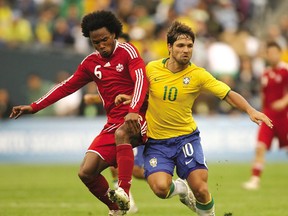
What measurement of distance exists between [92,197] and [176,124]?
4826mm

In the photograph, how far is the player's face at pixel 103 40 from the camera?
10680 millimetres

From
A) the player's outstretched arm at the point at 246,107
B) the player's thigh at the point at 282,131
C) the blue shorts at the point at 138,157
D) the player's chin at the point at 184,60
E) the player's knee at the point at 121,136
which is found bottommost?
the player's thigh at the point at 282,131

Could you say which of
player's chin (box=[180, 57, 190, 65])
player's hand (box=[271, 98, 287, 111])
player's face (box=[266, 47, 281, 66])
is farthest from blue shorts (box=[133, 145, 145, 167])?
player's face (box=[266, 47, 281, 66])

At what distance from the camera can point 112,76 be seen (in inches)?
427

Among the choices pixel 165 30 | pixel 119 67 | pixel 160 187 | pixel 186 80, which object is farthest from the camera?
pixel 165 30

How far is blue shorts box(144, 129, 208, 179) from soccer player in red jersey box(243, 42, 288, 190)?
20.1ft

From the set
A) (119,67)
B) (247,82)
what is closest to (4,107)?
(247,82)

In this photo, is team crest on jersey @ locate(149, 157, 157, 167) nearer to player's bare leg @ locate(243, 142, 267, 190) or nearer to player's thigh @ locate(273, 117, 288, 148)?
player's bare leg @ locate(243, 142, 267, 190)

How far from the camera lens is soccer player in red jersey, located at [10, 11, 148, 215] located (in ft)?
34.5

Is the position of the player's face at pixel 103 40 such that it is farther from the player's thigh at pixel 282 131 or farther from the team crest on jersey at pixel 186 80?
the player's thigh at pixel 282 131

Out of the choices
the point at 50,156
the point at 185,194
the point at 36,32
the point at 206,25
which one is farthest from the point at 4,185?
the point at 206,25

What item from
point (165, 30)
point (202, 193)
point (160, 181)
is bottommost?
point (202, 193)

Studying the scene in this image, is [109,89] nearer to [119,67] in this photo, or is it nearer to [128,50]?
[119,67]

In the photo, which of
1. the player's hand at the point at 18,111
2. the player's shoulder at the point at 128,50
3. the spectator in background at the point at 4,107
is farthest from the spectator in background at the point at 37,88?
the player's shoulder at the point at 128,50
